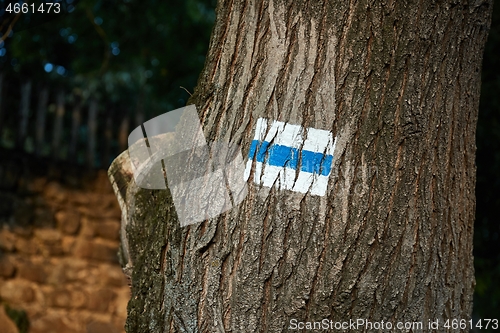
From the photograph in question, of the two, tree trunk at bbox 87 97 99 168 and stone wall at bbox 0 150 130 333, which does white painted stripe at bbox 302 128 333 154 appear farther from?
tree trunk at bbox 87 97 99 168

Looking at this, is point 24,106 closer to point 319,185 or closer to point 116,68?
point 116,68

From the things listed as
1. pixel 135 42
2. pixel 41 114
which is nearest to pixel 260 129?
pixel 41 114

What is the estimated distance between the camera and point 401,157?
1379mm

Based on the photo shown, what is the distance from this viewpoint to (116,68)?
8062 millimetres

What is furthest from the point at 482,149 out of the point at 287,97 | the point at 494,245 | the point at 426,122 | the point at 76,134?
the point at 76,134

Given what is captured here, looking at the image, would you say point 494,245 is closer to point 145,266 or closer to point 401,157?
point 401,157

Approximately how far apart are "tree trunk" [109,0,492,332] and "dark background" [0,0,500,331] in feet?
6.65

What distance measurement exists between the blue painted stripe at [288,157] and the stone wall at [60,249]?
12.2 ft

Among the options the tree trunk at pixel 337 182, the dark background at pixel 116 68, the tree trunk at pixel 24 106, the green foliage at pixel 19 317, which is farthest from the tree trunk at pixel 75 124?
the tree trunk at pixel 337 182

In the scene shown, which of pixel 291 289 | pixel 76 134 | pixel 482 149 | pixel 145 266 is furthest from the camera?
pixel 76 134

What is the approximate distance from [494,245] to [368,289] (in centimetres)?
245

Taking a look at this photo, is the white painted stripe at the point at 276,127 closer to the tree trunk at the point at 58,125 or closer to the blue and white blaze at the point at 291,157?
the blue and white blaze at the point at 291,157

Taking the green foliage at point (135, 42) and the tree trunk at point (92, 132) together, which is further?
the green foliage at point (135, 42)

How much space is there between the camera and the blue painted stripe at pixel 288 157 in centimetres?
137
